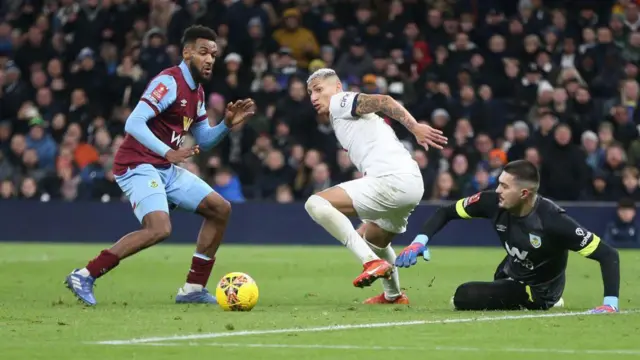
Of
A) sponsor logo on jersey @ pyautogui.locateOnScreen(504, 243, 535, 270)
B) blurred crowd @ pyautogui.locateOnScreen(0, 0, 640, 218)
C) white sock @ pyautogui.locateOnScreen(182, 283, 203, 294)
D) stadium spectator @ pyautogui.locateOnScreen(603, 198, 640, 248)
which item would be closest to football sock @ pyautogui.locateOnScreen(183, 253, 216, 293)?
white sock @ pyautogui.locateOnScreen(182, 283, 203, 294)

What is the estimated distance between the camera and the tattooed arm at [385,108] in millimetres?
10266

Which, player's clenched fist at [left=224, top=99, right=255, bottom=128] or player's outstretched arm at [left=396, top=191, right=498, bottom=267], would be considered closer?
player's outstretched arm at [left=396, top=191, right=498, bottom=267]

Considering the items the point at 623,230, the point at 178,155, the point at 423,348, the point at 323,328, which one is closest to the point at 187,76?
the point at 178,155

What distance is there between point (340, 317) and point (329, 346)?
184 cm

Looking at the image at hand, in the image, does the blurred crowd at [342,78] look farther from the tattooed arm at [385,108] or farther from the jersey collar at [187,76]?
the tattooed arm at [385,108]

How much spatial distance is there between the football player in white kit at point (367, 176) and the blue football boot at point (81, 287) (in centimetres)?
189

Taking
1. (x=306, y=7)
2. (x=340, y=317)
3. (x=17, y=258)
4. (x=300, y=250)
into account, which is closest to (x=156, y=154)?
(x=340, y=317)

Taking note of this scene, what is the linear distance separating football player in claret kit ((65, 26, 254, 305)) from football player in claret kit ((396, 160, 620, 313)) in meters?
2.27

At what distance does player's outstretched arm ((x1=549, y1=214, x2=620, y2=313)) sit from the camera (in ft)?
30.6

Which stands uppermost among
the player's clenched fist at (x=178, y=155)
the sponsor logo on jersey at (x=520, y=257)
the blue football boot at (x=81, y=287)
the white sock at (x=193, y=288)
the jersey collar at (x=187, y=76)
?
the jersey collar at (x=187, y=76)

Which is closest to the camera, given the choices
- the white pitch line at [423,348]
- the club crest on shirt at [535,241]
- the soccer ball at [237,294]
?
the white pitch line at [423,348]

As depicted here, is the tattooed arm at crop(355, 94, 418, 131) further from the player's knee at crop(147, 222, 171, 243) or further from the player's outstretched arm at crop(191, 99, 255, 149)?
the player's knee at crop(147, 222, 171, 243)

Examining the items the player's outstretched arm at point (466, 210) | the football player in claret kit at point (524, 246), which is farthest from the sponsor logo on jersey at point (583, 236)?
the player's outstretched arm at point (466, 210)

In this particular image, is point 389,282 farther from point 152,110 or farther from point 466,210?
point 152,110
